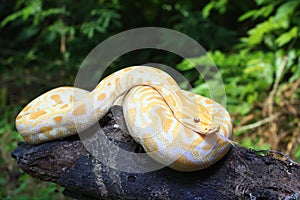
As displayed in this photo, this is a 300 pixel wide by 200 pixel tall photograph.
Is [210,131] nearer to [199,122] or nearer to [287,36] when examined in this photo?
[199,122]

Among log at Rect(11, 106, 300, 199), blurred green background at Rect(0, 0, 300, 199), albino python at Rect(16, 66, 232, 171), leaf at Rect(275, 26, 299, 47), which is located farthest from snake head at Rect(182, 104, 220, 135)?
leaf at Rect(275, 26, 299, 47)

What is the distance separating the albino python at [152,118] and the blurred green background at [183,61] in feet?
3.96

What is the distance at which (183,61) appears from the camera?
242 inches

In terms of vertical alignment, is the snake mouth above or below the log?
above

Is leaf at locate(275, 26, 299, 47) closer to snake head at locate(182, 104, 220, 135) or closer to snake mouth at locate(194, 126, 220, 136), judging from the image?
snake head at locate(182, 104, 220, 135)

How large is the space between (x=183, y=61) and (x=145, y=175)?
12.2 feet

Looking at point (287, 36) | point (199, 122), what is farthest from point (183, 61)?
point (199, 122)

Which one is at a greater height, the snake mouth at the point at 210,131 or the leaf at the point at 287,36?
the snake mouth at the point at 210,131

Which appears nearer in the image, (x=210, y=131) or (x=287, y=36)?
(x=210, y=131)

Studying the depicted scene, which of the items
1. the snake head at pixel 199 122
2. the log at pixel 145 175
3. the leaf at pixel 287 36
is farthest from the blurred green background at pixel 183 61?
the snake head at pixel 199 122

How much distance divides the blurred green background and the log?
47.3 inches

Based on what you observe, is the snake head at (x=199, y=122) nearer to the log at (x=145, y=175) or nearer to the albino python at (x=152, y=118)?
the albino python at (x=152, y=118)

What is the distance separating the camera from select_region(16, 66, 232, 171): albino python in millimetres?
2453

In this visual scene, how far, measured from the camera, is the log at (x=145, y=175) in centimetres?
245
